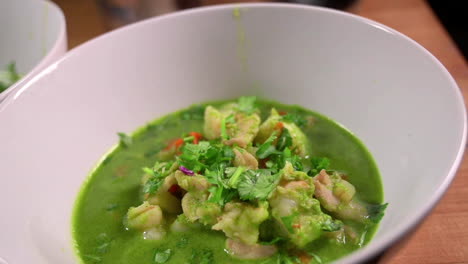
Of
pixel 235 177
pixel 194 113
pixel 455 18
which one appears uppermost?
pixel 235 177

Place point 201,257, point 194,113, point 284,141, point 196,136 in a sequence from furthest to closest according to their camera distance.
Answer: point 194,113 < point 196,136 < point 284,141 < point 201,257

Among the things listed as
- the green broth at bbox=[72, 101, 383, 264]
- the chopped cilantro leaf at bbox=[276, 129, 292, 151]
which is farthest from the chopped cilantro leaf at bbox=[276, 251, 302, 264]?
the chopped cilantro leaf at bbox=[276, 129, 292, 151]

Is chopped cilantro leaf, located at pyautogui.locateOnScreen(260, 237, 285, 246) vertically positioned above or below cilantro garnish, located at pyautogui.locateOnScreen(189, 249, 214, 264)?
above

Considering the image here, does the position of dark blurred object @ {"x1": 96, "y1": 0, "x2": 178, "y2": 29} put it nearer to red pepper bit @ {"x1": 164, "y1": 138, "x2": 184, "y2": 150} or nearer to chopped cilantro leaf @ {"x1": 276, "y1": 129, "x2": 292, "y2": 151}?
red pepper bit @ {"x1": 164, "y1": 138, "x2": 184, "y2": 150}

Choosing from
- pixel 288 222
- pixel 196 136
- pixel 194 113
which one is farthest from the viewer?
pixel 194 113

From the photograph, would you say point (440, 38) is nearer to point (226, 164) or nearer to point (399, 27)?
point (399, 27)

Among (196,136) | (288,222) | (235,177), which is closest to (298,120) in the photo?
(196,136)

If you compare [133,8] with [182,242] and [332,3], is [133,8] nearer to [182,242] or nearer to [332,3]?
[332,3]
